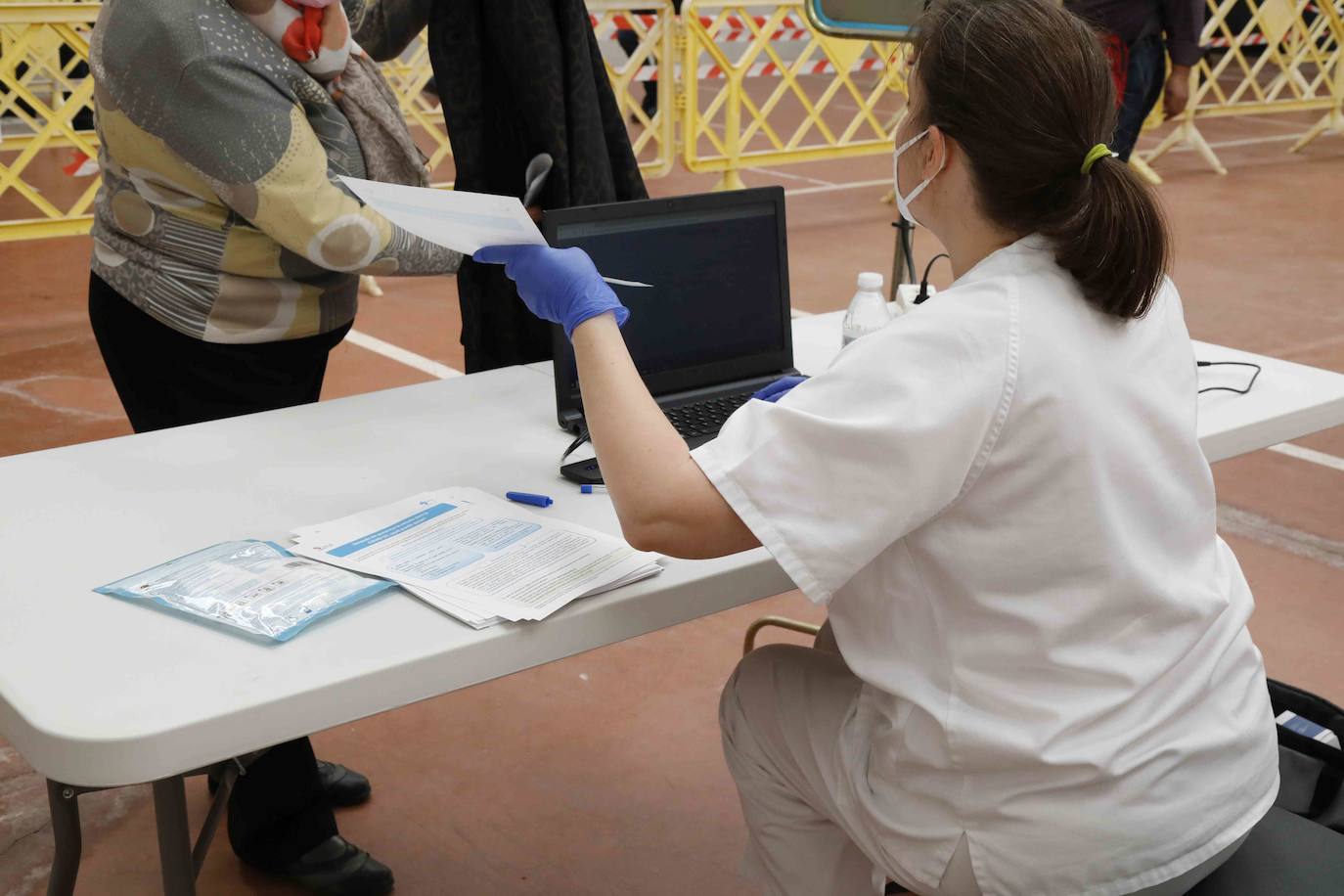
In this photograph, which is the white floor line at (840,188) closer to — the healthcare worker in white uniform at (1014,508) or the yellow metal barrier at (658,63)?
the yellow metal barrier at (658,63)

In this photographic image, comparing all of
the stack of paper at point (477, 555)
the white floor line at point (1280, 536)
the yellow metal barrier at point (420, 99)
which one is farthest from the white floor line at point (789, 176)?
the stack of paper at point (477, 555)

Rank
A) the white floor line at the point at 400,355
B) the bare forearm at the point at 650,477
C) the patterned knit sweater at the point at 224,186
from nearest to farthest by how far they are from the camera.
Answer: the bare forearm at the point at 650,477 → the patterned knit sweater at the point at 224,186 → the white floor line at the point at 400,355

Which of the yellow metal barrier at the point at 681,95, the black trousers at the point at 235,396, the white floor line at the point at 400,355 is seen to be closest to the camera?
the black trousers at the point at 235,396

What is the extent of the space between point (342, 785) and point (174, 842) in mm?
908

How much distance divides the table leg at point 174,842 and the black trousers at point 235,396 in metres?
0.58

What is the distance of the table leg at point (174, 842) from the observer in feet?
4.56

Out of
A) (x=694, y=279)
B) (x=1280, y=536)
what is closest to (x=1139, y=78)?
(x=1280, y=536)

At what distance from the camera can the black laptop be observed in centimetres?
181

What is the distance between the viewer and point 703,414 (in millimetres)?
1858

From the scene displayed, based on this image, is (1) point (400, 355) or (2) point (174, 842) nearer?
(2) point (174, 842)

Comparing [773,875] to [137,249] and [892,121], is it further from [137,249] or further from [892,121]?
[892,121]

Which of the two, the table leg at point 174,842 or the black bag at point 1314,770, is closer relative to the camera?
the table leg at point 174,842

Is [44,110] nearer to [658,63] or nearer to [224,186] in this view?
[658,63]

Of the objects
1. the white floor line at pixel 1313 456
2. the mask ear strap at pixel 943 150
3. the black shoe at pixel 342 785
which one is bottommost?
the white floor line at pixel 1313 456
